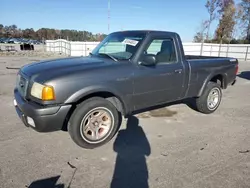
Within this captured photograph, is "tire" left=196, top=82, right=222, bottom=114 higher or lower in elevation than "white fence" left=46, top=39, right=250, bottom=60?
lower

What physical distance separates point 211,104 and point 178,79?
153cm

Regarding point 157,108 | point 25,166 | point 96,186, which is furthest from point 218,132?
point 25,166

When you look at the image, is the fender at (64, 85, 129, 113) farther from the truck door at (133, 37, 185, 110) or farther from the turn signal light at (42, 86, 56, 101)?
the truck door at (133, 37, 185, 110)

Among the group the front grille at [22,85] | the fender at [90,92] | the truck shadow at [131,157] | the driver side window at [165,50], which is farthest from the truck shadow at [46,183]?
the driver side window at [165,50]

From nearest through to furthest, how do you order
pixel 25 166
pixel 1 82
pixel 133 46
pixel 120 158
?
pixel 25 166 < pixel 120 158 < pixel 133 46 < pixel 1 82

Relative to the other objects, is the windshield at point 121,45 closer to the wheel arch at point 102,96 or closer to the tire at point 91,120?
the wheel arch at point 102,96

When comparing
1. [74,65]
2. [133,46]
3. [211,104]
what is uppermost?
[133,46]

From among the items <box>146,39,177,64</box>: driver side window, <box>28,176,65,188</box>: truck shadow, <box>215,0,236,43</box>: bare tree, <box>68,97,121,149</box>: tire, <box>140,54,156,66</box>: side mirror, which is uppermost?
<box>215,0,236,43</box>: bare tree

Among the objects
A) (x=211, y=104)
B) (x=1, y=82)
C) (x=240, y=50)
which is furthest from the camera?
(x=240, y=50)

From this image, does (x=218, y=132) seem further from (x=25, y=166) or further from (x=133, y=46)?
(x=25, y=166)

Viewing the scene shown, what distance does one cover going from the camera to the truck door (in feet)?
12.2

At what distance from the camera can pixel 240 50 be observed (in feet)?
79.6

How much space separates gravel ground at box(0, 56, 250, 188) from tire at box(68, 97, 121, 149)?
14cm

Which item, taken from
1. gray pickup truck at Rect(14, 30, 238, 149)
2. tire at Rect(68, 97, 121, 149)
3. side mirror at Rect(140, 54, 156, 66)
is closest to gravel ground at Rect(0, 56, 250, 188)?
tire at Rect(68, 97, 121, 149)
